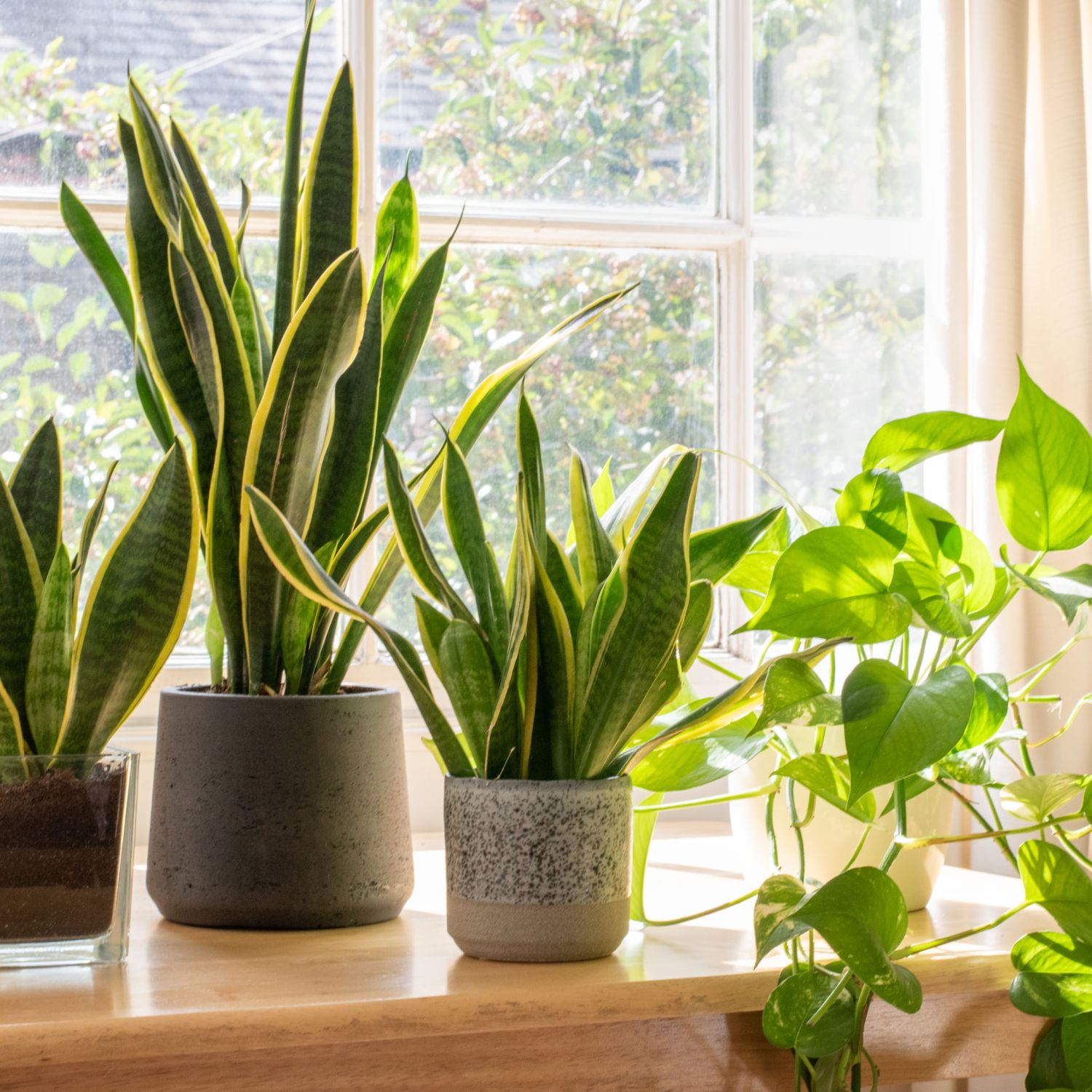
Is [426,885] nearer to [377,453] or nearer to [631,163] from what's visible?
[377,453]

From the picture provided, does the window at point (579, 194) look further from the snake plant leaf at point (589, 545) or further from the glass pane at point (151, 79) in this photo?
the snake plant leaf at point (589, 545)

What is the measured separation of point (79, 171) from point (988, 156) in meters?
0.93

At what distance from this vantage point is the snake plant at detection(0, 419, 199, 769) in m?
0.73

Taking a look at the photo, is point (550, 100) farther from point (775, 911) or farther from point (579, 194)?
point (775, 911)

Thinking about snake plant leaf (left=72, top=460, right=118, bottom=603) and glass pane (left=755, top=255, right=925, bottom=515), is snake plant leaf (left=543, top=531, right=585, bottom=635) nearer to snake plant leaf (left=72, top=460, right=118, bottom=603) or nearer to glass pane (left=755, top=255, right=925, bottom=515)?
snake plant leaf (left=72, top=460, right=118, bottom=603)

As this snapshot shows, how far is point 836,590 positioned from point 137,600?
1.32 feet

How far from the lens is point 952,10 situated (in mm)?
1302

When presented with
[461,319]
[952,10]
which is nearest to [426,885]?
[461,319]

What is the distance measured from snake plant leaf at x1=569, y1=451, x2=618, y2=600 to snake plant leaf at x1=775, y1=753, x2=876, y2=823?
166 mm

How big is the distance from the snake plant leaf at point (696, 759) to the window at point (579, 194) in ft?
1.98

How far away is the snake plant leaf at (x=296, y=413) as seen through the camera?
2.45 ft

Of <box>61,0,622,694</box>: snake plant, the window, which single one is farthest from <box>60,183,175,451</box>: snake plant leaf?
the window

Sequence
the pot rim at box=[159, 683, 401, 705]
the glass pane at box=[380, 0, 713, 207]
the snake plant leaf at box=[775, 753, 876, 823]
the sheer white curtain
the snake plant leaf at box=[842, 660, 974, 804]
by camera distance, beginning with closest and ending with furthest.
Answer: the snake plant leaf at box=[842, 660, 974, 804]
the snake plant leaf at box=[775, 753, 876, 823]
the pot rim at box=[159, 683, 401, 705]
the sheer white curtain
the glass pane at box=[380, 0, 713, 207]

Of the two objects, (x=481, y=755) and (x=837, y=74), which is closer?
(x=481, y=755)
